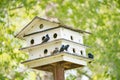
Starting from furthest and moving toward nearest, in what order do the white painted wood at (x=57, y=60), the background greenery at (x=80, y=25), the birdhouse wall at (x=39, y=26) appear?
the background greenery at (x=80, y=25), the birdhouse wall at (x=39, y=26), the white painted wood at (x=57, y=60)

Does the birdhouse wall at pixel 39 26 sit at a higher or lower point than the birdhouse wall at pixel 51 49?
higher

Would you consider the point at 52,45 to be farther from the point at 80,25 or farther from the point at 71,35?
the point at 80,25

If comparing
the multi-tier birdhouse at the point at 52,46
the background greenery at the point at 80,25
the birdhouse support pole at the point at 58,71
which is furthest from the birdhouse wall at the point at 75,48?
the background greenery at the point at 80,25

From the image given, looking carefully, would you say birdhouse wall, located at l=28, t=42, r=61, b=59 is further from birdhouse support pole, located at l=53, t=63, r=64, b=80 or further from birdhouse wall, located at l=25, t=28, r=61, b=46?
birdhouse support pole, located at l=53, t=63, r=64, b=80

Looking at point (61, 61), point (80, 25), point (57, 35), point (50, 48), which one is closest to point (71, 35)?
point (57, 35)

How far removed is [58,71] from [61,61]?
13 cm

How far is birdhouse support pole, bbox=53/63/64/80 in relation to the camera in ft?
14.4

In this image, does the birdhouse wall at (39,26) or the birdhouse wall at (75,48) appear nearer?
the birdhouse wall at (75,48)

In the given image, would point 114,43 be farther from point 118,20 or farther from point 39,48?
point 39,48

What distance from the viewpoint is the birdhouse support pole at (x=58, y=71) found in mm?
4377

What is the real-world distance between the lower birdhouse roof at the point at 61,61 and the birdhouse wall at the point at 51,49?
0.10 m

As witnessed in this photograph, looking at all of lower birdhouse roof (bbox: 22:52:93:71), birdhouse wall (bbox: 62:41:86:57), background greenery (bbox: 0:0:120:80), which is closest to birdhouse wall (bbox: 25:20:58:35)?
birdhouse wall (bbox: 62:41:86:57)

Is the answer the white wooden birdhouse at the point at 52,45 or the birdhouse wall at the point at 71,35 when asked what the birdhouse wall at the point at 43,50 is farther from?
the birdhouse wall at the point at 71,35

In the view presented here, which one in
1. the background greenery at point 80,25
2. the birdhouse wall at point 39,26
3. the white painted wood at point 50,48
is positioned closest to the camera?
the white painted wood at point 50,48
